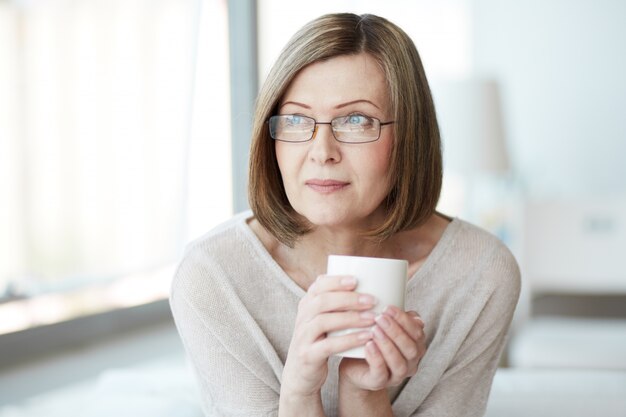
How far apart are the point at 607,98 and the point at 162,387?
281 cm

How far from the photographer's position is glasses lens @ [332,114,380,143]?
128 cm

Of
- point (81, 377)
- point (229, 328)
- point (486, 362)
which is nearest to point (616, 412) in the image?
point (486, 362)

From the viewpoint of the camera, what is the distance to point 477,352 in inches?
57.8

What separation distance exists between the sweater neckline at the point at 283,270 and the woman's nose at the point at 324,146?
10.8 inches

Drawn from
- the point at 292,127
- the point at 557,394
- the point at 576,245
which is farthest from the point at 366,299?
the point at 576,245

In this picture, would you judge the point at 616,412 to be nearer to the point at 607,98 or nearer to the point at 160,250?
the point at 160,250

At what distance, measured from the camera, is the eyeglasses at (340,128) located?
128 cm

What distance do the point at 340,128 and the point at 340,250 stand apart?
306mm

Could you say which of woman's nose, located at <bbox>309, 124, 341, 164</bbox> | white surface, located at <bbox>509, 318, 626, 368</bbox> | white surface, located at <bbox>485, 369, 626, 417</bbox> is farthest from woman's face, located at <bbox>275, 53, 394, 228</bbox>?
white surface, located at <bbox>509, 318, 626, 368</bbox>

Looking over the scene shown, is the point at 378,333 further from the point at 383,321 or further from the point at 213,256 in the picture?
the point at 213,256

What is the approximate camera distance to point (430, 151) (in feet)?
4.60

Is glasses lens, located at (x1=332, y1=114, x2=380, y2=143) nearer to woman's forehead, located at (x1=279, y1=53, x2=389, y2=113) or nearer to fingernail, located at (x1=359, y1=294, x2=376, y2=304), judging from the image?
woman's forehead, located at (x1=279, y1=53, x2=389, y2=113)

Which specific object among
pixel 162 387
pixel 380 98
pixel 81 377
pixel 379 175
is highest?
pixel 380 98

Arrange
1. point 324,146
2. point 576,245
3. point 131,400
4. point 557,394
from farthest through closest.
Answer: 1. point 576,245
2. point 557,394
3. point 131,400
4. point 324,146
